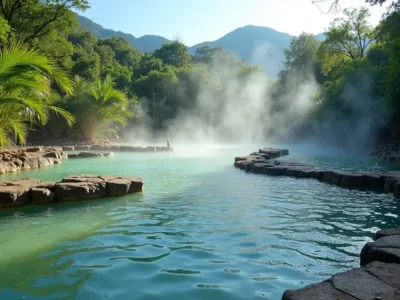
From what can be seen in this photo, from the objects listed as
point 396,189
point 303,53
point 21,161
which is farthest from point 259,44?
point 396,189

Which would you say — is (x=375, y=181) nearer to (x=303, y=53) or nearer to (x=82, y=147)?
(x=82, y=147)

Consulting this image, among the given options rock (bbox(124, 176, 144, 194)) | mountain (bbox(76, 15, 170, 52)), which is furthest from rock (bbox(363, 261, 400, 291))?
mountain (bbox(76, 15, 170, 52))

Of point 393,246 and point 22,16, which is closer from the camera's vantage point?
point 393,246

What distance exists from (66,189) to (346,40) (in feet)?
93.8

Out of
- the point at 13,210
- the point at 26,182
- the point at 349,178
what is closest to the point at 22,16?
the point at 26,182

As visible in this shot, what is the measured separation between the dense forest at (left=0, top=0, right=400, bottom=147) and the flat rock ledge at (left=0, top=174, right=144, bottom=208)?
3331 millimetres

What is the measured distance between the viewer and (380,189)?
7.71 metres

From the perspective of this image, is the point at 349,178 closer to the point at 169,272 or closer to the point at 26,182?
the point at 169,272

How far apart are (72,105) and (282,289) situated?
21.2 meters

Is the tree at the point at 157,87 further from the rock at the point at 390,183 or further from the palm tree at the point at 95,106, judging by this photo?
the rock at the point at 390,183

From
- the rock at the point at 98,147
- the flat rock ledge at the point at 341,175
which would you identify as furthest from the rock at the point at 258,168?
the rock at the point at 98,147

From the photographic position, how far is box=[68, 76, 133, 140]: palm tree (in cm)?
2150

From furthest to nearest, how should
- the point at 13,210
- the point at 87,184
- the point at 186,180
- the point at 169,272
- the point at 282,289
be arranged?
the point at 186,180 < the point at 87,184 < the point at 13,210 < the point at 169,272 < the point at 282,289

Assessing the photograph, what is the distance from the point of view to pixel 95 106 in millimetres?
21594
